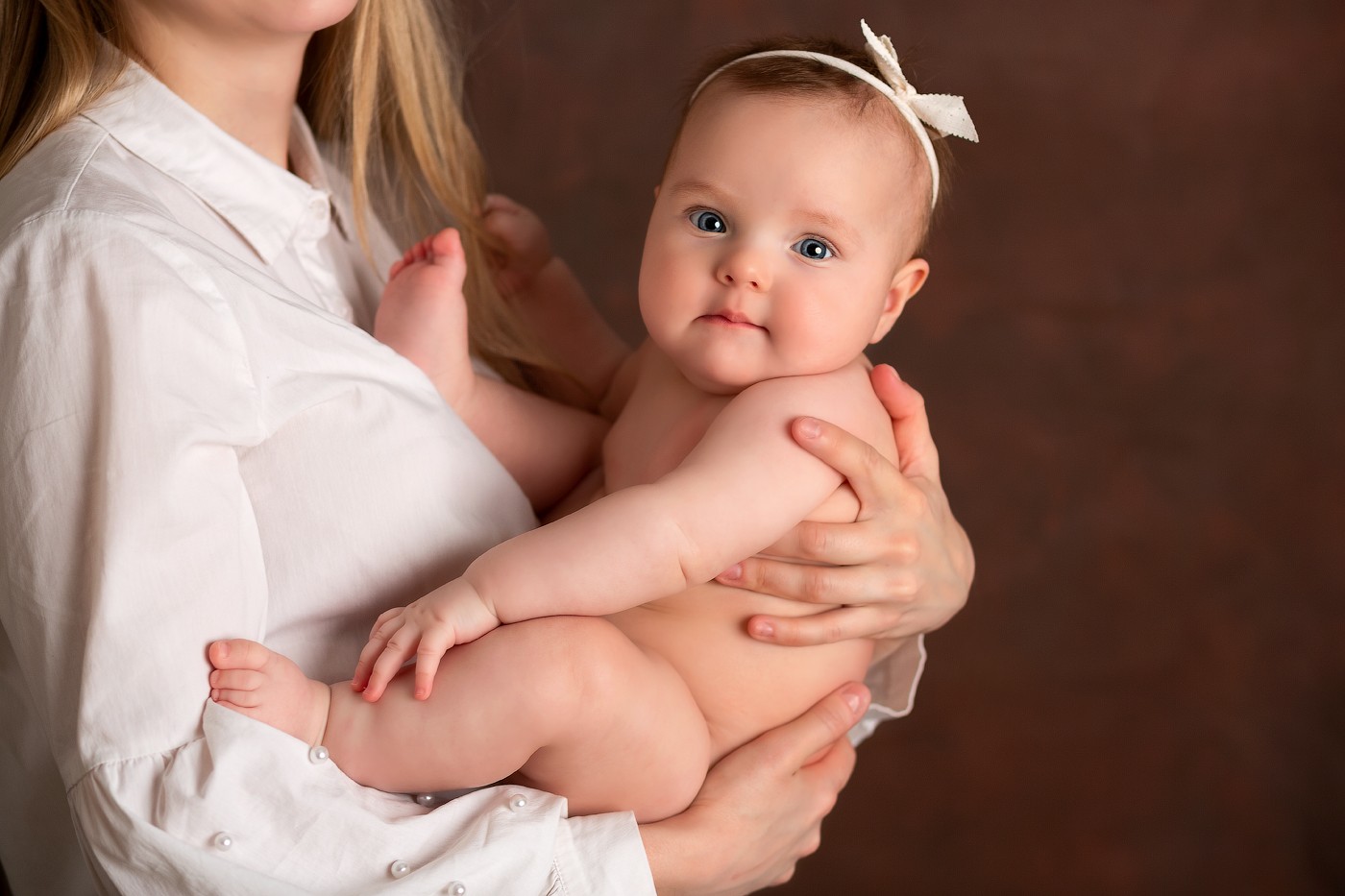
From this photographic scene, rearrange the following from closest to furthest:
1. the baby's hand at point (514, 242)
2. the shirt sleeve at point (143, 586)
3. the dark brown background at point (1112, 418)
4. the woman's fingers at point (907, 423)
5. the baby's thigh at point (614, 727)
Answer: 1. the shirt sleeve at point (143, 586)
2. the baby's thigh at point (614, 727)
3. the woman's fingers at point (907, 423)
4. the baby's hand at point (514, 242)
5. the dark brown background at point (1112, 418)

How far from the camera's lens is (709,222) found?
4.33 feet

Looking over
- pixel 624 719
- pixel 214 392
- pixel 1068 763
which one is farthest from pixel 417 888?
pixel 1068 763

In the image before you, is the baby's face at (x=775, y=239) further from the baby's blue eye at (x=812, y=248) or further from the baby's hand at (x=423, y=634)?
the baby's hand at (x=423, y=634)

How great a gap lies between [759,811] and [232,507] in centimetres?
61

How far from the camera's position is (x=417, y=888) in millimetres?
1040

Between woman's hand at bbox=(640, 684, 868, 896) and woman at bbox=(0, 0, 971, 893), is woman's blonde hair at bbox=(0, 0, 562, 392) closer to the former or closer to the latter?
woman at bbox=(0, 0, 971, 893)

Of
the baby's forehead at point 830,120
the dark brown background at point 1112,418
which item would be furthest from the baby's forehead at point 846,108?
the dark brown background at point 1112,418

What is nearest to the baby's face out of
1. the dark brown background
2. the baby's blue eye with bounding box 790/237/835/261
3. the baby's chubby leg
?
the baby's blue eye with bounding box 790/237/835/261

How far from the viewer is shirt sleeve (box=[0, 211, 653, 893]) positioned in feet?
3.31

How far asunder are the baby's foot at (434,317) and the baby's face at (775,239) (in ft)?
0.75

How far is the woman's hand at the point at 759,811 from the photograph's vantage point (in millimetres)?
1243

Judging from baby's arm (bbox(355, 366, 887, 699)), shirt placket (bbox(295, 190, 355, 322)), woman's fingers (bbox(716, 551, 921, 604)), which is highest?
shirt placket (bbox(295, 190, 355, 322))

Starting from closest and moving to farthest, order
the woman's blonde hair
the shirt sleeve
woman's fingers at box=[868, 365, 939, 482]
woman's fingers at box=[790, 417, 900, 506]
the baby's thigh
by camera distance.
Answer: the shirt sleeve, the baby's thigh, woman's fingers at box=[790, 417, 900, 506], woman's fingers at box=[868, 365, 939, 482], the woman's blonde hair

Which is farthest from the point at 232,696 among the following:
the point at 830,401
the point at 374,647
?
the point at 830,401
